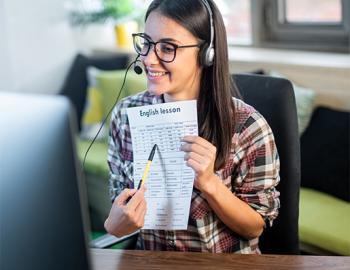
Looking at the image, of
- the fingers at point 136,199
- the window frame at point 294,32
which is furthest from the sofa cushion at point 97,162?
the fingers at point 136,199

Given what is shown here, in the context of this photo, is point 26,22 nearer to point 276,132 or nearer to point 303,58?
point 303,58

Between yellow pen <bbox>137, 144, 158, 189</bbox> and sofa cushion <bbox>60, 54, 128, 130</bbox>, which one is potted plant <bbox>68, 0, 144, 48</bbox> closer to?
sofa cushion <bbox>60, 54, 128, 130</bbox>

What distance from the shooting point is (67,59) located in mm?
3740

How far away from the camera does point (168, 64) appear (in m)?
1.29

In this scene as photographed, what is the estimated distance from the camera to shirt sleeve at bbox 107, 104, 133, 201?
4.59 feet

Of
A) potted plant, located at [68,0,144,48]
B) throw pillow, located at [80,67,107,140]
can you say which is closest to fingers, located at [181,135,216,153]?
throw pillow, located at [80,67,107,140]

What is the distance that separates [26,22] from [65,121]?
3.07m

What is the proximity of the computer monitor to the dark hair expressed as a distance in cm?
64

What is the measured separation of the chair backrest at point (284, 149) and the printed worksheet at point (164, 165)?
0.78 feet

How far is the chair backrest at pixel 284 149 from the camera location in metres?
Result: 1.35

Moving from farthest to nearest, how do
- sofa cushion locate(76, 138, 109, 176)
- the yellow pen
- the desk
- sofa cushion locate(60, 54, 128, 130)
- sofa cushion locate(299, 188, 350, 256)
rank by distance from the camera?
sofa cushion locate(60, 54, 128, 130) → sofa cushion locate(76, 138, 109, 176) → sofa cushion locate(299, 188, 350, 256) → the yellow pen → the desk

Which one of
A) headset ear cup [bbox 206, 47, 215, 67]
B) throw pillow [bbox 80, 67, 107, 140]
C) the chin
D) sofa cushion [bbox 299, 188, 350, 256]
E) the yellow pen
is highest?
headset ear cup [bbox 206, 47, 215, 67]

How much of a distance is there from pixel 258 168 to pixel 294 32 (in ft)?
6.21

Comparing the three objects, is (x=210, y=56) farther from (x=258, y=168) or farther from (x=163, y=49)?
(x=258, y=168)
